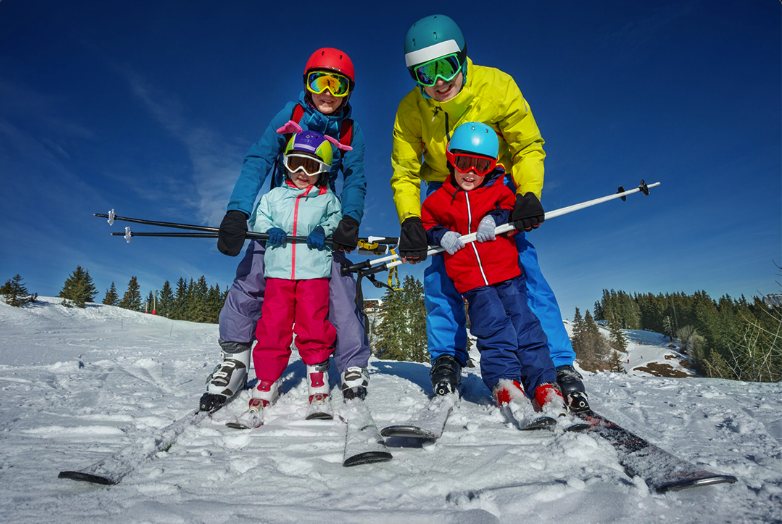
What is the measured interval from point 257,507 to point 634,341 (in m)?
108

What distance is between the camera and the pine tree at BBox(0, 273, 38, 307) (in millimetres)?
25578

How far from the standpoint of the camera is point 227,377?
2.78 metres

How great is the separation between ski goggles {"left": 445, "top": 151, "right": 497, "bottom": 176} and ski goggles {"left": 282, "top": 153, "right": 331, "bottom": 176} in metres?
1.15

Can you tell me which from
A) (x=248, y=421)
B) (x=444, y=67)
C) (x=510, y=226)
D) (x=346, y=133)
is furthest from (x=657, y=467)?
(x=346, y=133)

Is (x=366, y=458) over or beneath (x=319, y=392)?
beneath

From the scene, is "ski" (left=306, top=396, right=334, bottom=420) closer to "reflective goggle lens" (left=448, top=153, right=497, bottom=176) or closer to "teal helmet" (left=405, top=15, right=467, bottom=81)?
"reflective goggle lens" (left=448, top=153, right=497, bottom=176)

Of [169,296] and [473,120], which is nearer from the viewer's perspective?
[473,120]

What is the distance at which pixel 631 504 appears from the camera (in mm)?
1149

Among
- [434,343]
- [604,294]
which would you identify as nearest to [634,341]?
[604,294]

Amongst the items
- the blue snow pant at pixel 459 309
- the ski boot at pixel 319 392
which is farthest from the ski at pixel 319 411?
the blue snow pant at pixel 459 309

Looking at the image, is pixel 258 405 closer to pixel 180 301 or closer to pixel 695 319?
pixel 180 301

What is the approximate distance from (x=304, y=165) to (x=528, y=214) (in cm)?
200

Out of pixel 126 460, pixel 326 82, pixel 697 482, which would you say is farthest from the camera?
pixel 326 82

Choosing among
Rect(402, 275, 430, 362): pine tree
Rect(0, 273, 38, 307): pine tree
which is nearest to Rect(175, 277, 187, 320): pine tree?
Rect(0, 273, 38, 307): pine tree
